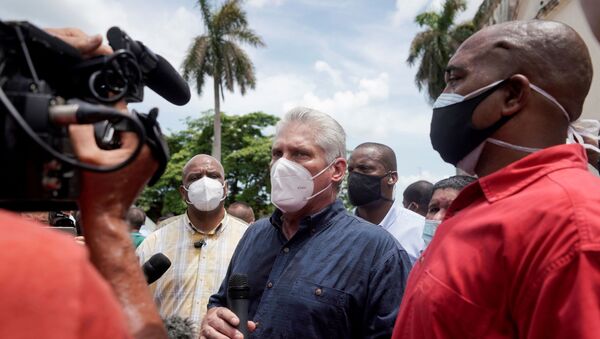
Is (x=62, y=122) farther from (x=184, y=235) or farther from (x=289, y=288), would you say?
(x=184, y=235)

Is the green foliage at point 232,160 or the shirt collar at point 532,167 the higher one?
the shirt collar at point 532,167

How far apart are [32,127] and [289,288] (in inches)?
75.3

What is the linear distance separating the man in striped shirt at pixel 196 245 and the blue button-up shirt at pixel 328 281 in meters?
1.74

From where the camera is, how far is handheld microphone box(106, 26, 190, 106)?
60.1 inches

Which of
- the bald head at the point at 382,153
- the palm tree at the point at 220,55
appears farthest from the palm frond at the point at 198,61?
the bald head at the point at 382,153

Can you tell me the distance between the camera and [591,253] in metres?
1.63

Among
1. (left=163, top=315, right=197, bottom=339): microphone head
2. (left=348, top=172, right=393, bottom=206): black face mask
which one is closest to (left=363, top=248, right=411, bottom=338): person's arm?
(left=163, top=315, right=197, bottom=339): microphone head

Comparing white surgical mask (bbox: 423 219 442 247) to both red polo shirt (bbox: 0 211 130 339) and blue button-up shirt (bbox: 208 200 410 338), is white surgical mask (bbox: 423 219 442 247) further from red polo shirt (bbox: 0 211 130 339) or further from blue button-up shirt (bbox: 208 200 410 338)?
red polo shirt (bbox: 0 211 130 339)

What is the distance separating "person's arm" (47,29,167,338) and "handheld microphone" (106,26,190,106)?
10cm

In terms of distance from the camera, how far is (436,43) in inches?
1196

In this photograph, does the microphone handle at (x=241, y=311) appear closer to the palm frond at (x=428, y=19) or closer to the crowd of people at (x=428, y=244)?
the crowd of people at (x=428, y=244)

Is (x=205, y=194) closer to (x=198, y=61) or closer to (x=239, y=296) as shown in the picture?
(x=239, y=296)

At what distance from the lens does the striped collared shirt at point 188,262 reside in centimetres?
477

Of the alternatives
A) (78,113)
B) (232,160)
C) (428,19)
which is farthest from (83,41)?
(232,160)
